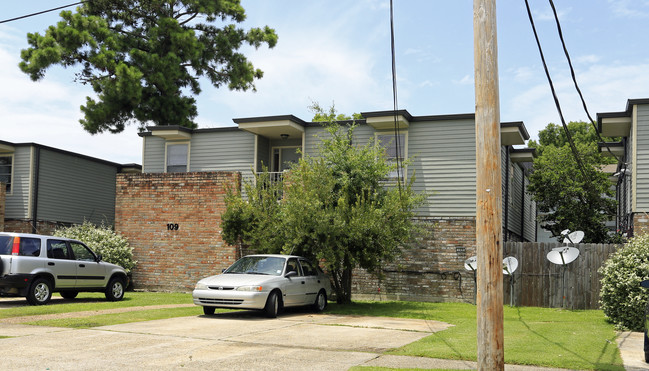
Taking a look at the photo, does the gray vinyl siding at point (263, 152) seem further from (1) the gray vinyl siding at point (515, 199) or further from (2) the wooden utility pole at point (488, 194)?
(2) the wooden utility pole at point (488, 194)

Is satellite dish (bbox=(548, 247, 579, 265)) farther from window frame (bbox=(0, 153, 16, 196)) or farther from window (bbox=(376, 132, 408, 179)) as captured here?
window frame (bbox=(0, 153, 16, 196))

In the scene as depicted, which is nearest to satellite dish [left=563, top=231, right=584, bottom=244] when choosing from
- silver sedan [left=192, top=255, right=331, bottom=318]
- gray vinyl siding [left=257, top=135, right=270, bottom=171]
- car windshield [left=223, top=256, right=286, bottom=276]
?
silver sedan [left=192, top=255, right=331, bottom=318]

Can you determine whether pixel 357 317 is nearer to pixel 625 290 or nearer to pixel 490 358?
pixel 625 290

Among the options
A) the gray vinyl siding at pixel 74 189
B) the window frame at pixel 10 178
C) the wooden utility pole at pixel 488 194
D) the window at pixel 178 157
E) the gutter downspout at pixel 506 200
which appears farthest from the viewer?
the gray vinyl siding at pixel 74 189

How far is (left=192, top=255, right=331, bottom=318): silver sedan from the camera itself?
14148 millimetres

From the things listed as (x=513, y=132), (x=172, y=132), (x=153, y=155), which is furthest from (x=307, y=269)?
(x=153, y=155)

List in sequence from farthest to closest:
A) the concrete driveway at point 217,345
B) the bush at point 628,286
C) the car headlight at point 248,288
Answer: the car headlight at point 248,288 → the bush at point 628,286 → the concrete driveway at point 217,345

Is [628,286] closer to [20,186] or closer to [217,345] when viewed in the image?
[217,345]

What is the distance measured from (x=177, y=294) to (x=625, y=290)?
45.6 feet

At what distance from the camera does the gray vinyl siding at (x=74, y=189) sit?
27.4 meters

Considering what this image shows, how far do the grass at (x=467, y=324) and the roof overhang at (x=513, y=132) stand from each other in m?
5.89

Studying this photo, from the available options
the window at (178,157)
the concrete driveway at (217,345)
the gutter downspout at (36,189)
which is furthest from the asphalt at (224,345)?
the gutter downspout at (36,189)

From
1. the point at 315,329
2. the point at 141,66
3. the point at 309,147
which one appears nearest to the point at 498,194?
the point at 315,329

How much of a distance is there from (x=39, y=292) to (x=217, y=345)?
7984 mm
